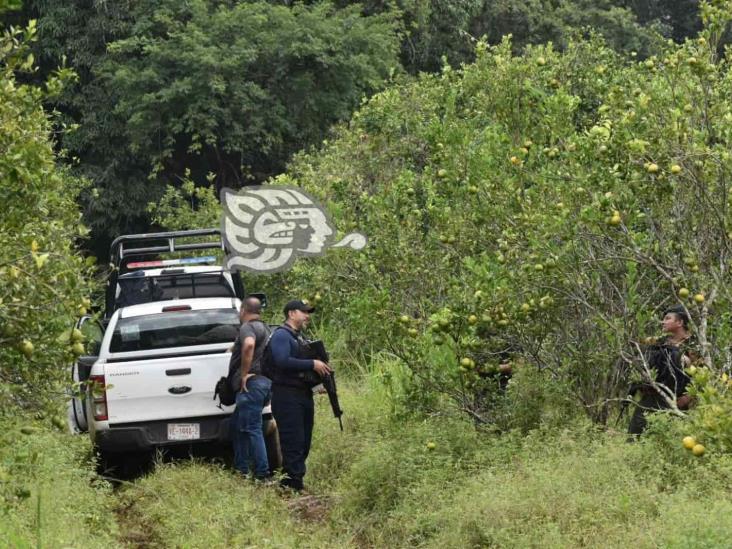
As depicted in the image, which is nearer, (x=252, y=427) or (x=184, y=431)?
(x=252, y=427)

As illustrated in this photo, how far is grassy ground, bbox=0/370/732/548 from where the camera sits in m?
7.77

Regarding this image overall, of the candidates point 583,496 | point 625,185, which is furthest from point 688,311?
point 583,496

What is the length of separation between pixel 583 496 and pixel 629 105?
2.98 meters

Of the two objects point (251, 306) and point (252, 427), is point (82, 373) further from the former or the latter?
point (252, 427)

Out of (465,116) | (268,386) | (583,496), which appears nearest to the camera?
(583,496)

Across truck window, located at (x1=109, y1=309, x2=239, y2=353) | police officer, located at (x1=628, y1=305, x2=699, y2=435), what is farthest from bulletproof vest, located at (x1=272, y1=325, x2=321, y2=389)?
police officer, located at (x1=628, y1=305, x2=699, y2=435)

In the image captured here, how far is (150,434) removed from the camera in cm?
1173

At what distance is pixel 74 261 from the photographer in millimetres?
8461

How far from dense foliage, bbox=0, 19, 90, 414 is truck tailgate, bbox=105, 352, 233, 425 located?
3.13 m

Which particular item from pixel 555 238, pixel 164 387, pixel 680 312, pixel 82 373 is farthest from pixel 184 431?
pixel 680 312

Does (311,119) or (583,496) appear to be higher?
(583,496)

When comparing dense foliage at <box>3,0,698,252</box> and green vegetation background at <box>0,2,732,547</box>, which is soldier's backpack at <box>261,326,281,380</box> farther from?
dense foliage at <box>3,0,698,252</box>

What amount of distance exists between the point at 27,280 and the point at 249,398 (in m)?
4.77

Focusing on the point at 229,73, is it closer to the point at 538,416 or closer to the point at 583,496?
the point at 538,416
